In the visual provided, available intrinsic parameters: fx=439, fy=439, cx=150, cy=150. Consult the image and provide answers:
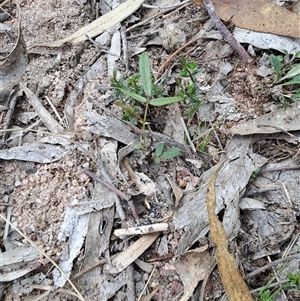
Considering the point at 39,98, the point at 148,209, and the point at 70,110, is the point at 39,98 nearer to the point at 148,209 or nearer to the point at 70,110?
the point at 70,110

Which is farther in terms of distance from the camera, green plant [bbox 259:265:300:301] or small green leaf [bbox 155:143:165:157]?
small green leaf [bbox 155:143:165:157]

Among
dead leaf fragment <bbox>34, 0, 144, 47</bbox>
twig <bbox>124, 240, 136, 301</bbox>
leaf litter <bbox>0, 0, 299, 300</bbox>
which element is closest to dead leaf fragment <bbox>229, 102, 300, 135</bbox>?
leaf litter <bbox>0, 0, 299, 300</bbox>

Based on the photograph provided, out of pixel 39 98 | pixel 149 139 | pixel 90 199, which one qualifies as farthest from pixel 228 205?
pixel 39 98

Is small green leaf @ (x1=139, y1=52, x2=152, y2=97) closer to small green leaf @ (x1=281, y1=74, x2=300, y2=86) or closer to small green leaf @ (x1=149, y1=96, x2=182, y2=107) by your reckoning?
small green leaf @ (x1=149, y1=96, x2=182, y2=107)

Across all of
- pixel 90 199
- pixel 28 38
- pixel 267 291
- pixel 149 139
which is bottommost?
pixel 267 291

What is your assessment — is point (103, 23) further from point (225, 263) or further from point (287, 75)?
point (225, 263)

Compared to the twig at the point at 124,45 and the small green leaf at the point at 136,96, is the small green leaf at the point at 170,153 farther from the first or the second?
the twig at the point at 124,45
